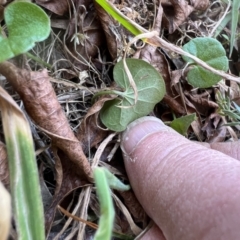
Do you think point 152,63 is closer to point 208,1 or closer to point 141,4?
point 141,4

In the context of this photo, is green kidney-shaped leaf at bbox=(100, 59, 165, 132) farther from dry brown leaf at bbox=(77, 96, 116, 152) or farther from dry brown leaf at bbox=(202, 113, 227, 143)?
dry brown leaf at bbox=(202, 113, 227, 143)

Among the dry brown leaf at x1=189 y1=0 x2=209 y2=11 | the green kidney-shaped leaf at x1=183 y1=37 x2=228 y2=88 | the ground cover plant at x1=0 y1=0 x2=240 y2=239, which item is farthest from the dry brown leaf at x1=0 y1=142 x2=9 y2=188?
the dry brown leaf at x1=189 y1=0 x2=209 y2=11

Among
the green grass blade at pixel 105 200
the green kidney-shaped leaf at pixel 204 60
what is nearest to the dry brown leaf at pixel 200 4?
the green kidney-shaped leaf at pixel 204 60

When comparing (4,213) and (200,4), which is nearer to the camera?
(4,213)

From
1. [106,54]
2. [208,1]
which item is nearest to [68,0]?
[106,54]

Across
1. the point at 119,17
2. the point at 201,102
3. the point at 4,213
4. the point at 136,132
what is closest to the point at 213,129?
the point at 201,102

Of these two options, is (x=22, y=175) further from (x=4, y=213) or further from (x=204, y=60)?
Answer: (x=204, y=60)
